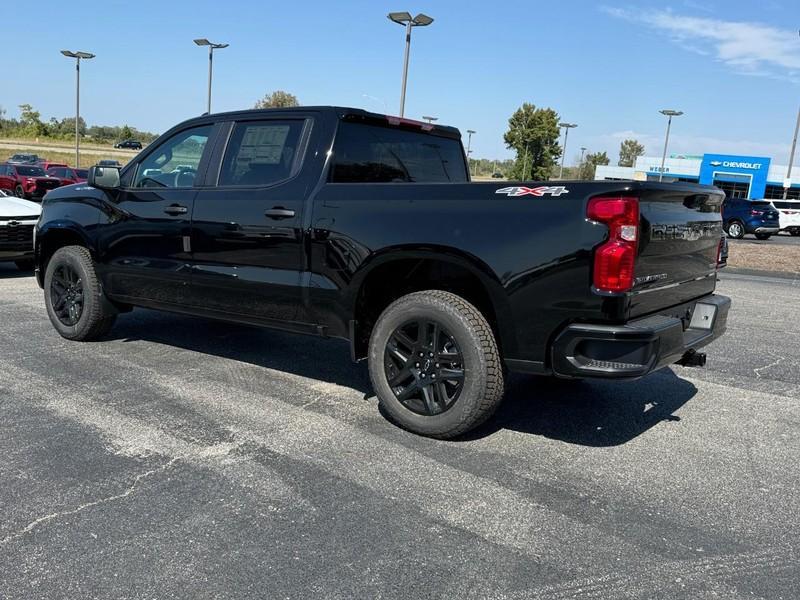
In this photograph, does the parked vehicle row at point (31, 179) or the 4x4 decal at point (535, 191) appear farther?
the parked vehicle row at point (31, 179)

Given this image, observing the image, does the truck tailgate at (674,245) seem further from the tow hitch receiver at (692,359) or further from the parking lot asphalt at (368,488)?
the parking lot asphalt at (368,488)

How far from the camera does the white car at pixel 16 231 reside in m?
9.27

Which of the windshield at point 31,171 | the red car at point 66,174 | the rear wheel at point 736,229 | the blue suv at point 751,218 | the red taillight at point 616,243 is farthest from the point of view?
the red car at point 66,174

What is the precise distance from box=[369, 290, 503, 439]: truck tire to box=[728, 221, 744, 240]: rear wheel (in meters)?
27.1

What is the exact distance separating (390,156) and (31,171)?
28.7m

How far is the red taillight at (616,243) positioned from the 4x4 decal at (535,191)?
0.19 m

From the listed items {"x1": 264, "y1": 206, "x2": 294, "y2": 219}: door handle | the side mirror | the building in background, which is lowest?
{"x1": 264, "y1": 206, "x2": 294, "y2": 219}: door handle

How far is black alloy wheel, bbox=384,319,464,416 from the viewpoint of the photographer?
13.1ft

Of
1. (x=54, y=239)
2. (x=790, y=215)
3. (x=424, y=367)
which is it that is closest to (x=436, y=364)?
(x=424, y=367)

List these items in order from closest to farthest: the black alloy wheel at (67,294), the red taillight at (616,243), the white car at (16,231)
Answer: the red taillight at (616,243)
the black alloy wheel at (67,294)
the white car at (16,231)

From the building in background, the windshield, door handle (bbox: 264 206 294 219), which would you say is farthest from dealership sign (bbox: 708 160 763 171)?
door handle (bbox: 264 206 294 219)

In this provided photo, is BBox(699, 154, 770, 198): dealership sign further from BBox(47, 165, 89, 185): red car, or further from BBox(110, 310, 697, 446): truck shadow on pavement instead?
BBox(110, 310, 697, 446): truck shadow on pavement

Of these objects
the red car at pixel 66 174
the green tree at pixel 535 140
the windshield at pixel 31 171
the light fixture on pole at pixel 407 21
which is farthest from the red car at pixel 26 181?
the green tree at pixel 535 140

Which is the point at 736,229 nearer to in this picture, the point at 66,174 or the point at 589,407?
the point at 589,407
